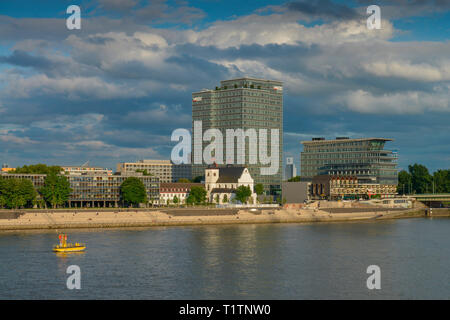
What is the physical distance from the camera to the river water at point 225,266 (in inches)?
2327

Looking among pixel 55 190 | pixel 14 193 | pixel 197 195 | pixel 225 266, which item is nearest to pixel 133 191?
pixel 55 190

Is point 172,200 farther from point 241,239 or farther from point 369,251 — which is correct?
point 369,251

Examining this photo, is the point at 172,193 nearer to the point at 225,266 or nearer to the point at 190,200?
the point at 190,200

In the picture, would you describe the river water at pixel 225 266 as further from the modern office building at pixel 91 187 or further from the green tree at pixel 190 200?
the green tree at pixel 190 200

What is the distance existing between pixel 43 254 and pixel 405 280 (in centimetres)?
4586

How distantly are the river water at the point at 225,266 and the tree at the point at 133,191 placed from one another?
183ft

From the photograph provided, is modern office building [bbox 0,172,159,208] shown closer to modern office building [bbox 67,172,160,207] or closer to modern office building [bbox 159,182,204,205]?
modern office building [bbox 67,172,160,207]

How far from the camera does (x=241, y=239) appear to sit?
10606cm

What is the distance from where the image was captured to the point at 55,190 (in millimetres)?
159625

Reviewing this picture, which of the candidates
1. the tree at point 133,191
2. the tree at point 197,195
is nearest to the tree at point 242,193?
the tree at point 197,195

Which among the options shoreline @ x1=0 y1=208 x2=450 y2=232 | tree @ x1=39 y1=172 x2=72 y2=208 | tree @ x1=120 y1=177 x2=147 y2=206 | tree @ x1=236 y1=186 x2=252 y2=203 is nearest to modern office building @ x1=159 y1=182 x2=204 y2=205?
tree @ x1=236 y1=186 x2=252 y2=203

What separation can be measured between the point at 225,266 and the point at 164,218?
224ft
